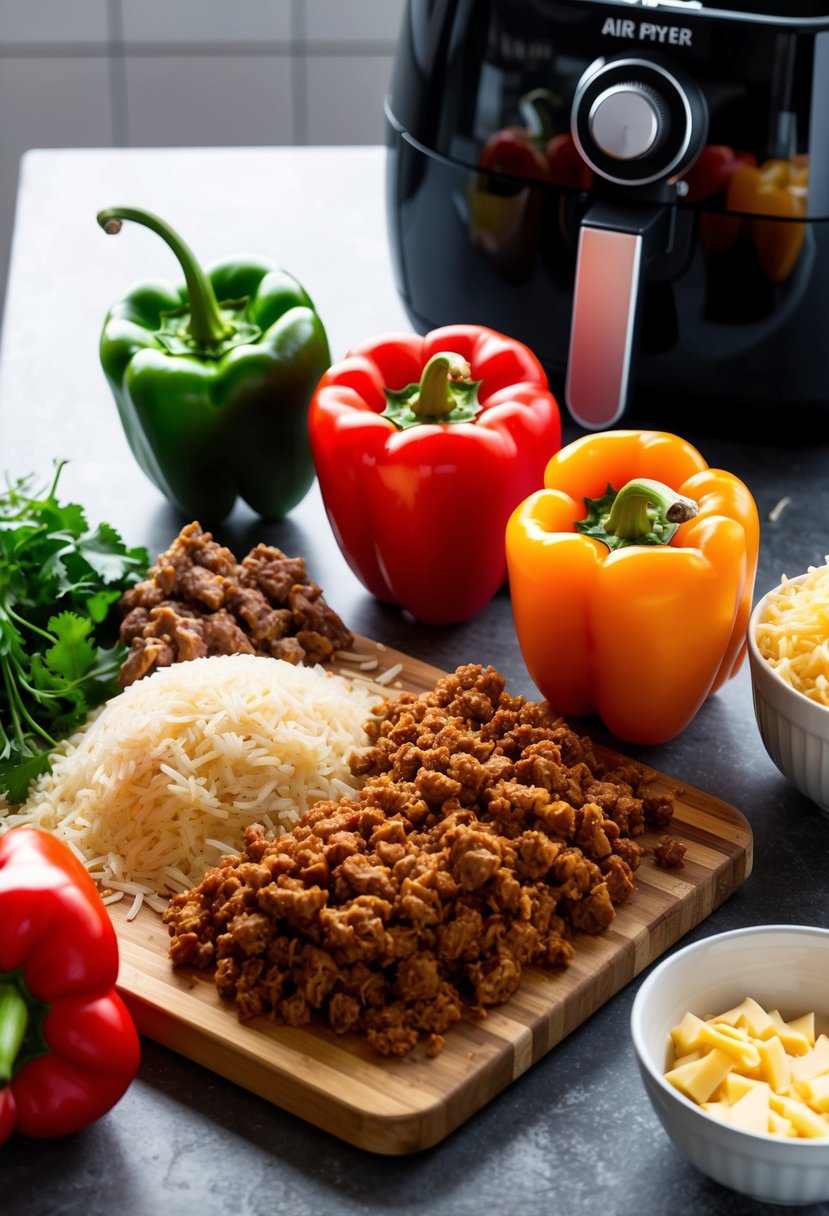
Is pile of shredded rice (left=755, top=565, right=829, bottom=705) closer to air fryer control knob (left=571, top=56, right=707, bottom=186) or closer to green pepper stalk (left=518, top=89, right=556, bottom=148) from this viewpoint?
air fryer control knob (left=571, top=56, right=707, bottom=186)

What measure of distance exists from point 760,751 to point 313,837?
0.53 m

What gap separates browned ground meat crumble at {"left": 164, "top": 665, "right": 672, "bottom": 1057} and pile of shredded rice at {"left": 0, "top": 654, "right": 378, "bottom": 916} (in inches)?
1.8

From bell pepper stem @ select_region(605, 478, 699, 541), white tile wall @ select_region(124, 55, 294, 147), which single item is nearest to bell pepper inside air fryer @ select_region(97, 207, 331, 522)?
bell pepper stem @ select_region(605, 478, 699, 541)

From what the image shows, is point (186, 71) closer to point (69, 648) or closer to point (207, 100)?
point (207, 100)

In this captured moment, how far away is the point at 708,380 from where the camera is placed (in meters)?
Answer: 1.80

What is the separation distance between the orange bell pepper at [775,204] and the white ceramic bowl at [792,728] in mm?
532

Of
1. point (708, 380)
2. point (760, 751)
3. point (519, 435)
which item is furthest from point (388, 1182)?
point (708, 380)

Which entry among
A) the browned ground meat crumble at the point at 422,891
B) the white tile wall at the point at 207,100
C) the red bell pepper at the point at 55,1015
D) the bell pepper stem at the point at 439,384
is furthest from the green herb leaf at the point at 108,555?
the white tile wall at the point at 207,100

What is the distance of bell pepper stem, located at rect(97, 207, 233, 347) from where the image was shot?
68.3 inches

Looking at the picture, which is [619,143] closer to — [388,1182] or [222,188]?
[388,1182]

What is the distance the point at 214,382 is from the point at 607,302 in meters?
0.47

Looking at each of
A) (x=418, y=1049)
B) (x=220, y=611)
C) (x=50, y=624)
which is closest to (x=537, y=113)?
(x=220, y=611)

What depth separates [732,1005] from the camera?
1090 millimetres

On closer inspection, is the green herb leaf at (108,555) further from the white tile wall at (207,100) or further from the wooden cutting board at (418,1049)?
the white tile wall at (207,100)
